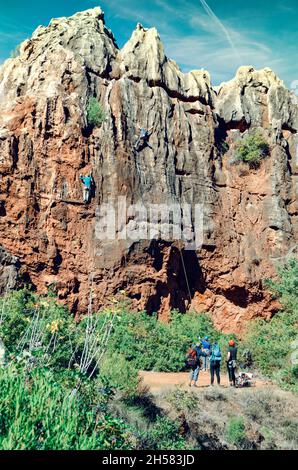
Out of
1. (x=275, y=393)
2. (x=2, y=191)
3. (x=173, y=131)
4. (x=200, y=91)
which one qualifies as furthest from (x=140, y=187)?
(x=275, y=393)

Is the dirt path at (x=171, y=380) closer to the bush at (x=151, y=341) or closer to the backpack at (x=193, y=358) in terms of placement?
the bush at (x=151, y=341)

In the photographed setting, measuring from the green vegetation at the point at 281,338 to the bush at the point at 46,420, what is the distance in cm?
813

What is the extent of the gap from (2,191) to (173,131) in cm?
831

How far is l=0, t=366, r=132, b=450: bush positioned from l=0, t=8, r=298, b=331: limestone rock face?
30.6 feet

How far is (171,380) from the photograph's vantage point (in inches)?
577

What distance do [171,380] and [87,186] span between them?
799cm

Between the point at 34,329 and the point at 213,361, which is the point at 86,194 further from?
the point at 213,361

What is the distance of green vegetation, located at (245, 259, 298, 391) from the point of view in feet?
50.1

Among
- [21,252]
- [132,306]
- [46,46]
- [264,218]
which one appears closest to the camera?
[21,252]

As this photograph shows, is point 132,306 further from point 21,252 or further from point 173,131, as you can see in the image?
point 173,131

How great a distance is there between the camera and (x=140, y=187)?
19328 mm

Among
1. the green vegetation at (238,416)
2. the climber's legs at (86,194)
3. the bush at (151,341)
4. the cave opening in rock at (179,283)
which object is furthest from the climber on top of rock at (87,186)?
the green vegetation at (238,416)

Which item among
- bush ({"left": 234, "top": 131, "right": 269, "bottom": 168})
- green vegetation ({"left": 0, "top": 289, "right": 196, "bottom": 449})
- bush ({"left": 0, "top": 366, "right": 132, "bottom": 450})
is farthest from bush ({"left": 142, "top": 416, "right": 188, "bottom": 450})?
bush ({"left": 234, "top": 131, "right": 269, "bottom": 168})

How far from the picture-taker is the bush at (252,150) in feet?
75.8
